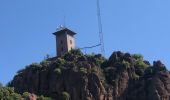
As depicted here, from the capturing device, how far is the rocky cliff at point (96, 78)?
165m

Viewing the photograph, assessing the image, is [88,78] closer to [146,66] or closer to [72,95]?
[72,95]

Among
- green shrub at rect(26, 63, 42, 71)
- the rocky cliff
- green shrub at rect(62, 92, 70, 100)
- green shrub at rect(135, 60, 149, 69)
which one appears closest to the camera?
green shrub at rect(62, 92, 70, 100)

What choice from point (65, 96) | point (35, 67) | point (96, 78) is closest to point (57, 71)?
point (35, 67)

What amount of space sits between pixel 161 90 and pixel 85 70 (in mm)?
15028

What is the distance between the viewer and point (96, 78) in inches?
6540

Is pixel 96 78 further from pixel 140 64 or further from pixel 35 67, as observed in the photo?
pixel 35 67

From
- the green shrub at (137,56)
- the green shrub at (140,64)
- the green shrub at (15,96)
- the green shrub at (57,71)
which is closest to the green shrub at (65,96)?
the green shrub at (57,71)

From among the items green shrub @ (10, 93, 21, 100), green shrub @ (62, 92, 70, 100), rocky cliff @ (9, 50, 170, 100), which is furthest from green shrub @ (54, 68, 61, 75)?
green shrub @ (10, 93, 21, 100)

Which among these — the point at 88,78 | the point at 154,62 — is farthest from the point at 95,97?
the point at 154,62

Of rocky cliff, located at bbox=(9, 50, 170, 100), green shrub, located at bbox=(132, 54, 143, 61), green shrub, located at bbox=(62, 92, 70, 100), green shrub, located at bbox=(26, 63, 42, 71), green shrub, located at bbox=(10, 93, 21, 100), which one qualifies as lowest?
green shrub, located at bbox=(10, 93, 21, 100)

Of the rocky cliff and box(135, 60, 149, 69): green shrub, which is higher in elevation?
box(135, 60, 149, 69): green shrub

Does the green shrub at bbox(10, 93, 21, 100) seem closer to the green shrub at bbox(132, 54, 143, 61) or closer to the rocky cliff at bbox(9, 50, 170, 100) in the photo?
the rocky cliff at bbox(9, 50, 170, 100)

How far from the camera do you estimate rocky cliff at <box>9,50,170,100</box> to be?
542 feet

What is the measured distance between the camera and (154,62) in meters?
174
